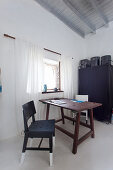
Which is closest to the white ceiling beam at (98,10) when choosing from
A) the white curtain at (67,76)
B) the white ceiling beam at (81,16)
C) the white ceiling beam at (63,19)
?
the white ceiling beam at (81,16)

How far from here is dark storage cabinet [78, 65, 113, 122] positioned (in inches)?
103

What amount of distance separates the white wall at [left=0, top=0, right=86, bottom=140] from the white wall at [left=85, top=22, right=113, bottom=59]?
1.39 meters

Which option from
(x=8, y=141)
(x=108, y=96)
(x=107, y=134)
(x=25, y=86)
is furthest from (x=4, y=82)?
(x=108, y=96)

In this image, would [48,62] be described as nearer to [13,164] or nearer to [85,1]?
[85,1]

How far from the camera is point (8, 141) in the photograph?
1776 mm

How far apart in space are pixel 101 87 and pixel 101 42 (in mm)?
1756

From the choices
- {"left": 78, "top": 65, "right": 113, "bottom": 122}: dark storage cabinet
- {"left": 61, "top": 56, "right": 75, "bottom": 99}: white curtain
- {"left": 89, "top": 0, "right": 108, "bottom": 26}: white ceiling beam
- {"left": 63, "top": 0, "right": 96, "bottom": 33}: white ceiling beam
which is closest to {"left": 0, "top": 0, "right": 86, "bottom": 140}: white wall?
{"left": 61, "top": 56, "right": 75, "bottom": 99}: white curtain

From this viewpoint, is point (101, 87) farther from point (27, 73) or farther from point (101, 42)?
point (27, 73)

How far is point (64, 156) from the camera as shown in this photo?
1.41 metres

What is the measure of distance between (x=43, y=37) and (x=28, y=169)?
9.17ft

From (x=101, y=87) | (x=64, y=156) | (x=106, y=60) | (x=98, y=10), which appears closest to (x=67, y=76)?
(x=101, y=87)

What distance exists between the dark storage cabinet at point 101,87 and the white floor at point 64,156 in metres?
0.92

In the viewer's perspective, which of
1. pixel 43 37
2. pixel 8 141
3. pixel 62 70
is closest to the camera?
pixel 8 141

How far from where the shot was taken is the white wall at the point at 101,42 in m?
2.99
